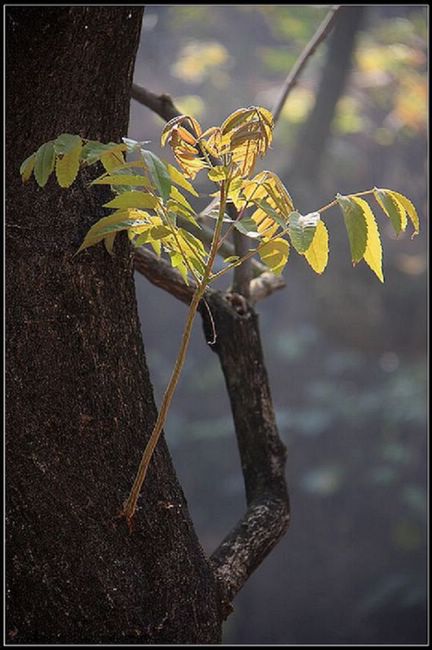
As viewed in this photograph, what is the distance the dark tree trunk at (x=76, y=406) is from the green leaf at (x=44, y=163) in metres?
0.16

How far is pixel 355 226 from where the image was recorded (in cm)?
93

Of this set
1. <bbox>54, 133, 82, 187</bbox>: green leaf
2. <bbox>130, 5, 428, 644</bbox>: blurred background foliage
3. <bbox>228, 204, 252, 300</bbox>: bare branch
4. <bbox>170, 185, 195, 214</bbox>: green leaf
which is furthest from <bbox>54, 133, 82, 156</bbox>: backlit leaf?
<bbox>130, 5, 428, 644</bbox>: blurred background foliage

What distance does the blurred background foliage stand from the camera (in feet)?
17.7

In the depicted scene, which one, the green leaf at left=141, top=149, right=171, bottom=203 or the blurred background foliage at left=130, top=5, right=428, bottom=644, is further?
the blurred background foliage at left=130, top=5, right=428, bottom=644

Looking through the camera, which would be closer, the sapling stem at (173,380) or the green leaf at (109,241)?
the sapling stem at (173,380)

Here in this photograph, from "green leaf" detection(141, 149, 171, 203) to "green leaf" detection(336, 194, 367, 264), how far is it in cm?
18

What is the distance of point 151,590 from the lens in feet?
3.49

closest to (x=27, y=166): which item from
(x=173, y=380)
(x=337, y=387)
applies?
(x=173, y=380)

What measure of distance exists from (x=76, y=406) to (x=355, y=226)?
1.23 ft

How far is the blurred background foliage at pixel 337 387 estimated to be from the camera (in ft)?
17.7

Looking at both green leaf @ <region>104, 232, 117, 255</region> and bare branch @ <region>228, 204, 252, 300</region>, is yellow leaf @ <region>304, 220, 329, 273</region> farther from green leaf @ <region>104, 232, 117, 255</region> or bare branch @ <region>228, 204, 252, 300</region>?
bare branch @ <region>228, 204, 252, 300</region>

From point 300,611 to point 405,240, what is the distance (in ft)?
8.54

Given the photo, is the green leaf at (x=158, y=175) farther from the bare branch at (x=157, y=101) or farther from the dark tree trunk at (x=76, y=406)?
the bare branch at (x=157, y=101)

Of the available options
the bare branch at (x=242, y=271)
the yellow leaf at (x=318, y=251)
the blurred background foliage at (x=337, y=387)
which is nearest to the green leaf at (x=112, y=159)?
the yellow leaf at (x=318, y=251)
